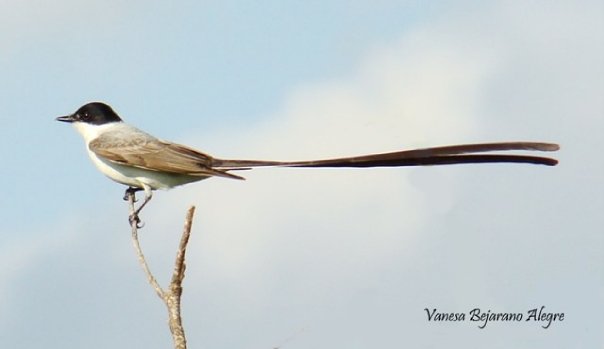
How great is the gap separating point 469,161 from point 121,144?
324cm

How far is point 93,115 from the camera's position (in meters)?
7.90

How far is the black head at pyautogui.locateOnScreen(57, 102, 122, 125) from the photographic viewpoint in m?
7.87

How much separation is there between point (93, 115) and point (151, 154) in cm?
84

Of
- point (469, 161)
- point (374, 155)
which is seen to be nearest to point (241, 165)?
point (374, 155)

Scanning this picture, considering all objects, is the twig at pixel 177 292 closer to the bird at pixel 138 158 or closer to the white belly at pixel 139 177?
the bird at pixel 138 158

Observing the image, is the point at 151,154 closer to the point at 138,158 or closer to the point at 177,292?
the point at 138,158

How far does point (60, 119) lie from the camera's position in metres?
7.95

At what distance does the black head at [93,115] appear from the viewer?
787 cm

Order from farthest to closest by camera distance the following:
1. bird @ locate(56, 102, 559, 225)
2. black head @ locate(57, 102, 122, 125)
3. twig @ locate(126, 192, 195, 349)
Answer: black head @ locate(57, 102, 122, 125) → bird @ locate(56, 102, 559, 225) → twig @ locate(126, 192, 195, 349)

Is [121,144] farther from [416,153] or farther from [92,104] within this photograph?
[416,153]

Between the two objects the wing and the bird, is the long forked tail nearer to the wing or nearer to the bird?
the bird

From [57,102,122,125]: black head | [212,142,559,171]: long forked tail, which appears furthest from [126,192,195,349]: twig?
[57,102,122,125]: black head

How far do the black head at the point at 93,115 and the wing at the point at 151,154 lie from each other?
0.31 metres

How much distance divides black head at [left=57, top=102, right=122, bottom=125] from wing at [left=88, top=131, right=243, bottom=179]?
314 mm
